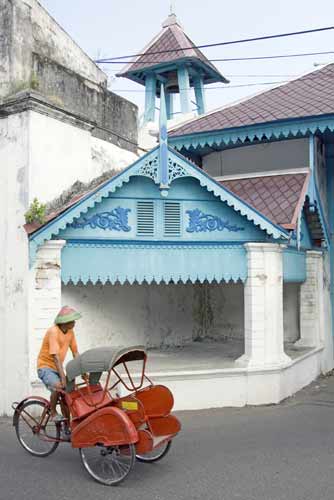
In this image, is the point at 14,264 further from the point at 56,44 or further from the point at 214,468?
the point at 56,44

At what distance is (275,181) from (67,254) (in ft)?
13.2

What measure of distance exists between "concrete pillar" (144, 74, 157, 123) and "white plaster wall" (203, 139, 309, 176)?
8357 mm

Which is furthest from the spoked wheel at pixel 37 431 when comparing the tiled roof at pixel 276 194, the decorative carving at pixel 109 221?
the tiled roof at pixel 276 194

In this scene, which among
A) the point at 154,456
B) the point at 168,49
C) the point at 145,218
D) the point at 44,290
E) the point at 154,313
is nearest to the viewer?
the point at 154,456

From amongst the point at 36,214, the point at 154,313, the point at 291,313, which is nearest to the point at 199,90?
the point at 291,313

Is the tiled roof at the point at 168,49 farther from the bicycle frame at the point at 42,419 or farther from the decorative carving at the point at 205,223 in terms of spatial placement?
the bicycle frame at the point at 42,419

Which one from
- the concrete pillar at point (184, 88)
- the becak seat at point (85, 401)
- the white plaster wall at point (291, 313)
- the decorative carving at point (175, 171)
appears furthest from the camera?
the concrete pillar at point (184, 88)

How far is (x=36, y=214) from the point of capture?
25.6 ft

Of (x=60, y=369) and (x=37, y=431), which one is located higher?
(x=60, y=369)

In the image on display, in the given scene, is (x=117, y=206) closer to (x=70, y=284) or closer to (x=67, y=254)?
(x=67, y=254)

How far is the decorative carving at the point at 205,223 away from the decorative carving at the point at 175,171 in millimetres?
588

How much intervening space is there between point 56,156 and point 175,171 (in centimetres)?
182

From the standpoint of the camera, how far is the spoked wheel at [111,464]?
5297 mm

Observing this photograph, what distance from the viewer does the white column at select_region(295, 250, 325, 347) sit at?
1094 cm
